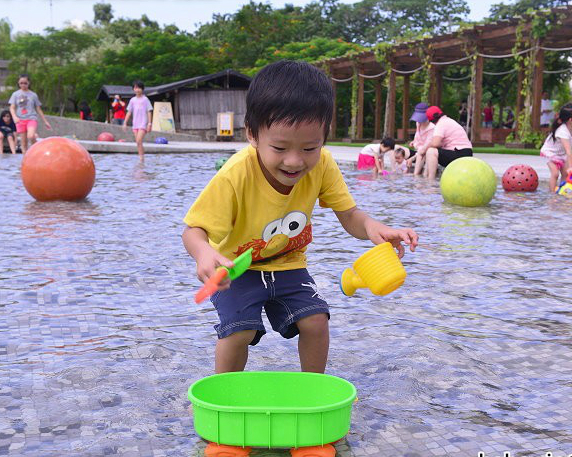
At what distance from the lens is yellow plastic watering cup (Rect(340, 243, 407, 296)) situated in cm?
285

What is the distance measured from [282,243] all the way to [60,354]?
137cm

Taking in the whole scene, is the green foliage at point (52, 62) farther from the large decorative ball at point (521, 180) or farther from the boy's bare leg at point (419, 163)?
the large decorative ball at point (521, 180)

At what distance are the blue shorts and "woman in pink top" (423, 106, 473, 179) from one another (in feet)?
34.7

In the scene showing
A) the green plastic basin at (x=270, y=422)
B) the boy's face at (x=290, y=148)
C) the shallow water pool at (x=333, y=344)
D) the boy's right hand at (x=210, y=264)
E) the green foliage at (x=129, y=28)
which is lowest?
the shallow water pool at (x=333, y=344)

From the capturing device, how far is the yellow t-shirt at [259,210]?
2.82 meters

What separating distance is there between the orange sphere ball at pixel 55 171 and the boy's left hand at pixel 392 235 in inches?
285

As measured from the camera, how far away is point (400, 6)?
2493 inches

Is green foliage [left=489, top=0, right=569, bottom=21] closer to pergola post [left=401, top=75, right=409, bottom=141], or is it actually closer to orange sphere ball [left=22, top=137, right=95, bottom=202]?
pergola post [left=401, top=75, right=409, bottom=141]

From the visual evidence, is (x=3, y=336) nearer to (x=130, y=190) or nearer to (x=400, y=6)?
(x=130, y=190)

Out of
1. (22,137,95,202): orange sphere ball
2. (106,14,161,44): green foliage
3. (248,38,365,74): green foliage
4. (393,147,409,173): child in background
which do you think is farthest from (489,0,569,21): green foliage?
(106,14,161,44): green foliage

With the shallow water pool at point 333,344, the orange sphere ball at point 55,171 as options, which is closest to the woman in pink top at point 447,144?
the shallow water pool at point 333,344

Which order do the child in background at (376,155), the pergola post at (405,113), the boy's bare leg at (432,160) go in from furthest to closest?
the pergola post at (405,113), the child in background at (376,155), the boy's bare leg at (432,160)

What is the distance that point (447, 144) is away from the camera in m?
13.3

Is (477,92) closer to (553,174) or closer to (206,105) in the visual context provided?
(553,174)
